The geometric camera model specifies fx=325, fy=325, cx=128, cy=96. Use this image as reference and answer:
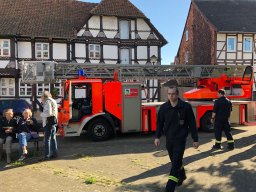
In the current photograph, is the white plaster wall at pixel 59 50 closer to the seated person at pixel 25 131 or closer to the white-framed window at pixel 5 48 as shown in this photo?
the white-framed window at pixel 5 48

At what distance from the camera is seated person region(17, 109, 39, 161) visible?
8164 millimetres

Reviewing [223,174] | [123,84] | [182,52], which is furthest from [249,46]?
[223,174]

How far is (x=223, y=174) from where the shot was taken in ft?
22.5

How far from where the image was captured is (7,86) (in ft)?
82.8

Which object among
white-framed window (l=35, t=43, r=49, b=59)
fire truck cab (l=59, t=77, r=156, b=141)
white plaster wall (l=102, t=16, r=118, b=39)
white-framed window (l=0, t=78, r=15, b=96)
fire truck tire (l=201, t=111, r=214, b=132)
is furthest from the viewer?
white plaster wall (l=102, t=16, r=118, b=39)

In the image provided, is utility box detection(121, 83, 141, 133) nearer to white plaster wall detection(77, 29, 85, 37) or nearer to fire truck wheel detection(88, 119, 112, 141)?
fire truck wheel detection(88, 119, 112, 141)

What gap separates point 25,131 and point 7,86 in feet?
59.5

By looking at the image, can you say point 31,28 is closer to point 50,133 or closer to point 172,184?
point 50,133

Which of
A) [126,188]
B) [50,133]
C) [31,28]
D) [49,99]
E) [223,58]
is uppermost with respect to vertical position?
[31,28]

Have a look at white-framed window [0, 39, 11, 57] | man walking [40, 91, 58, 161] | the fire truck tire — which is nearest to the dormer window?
white-framed window [0, 39, 11, 57]

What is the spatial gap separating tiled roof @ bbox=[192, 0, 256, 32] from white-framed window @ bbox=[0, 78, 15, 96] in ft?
60.3

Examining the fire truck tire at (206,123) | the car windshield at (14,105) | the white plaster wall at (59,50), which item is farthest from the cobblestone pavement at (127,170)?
the white plaster wall at (59,50)

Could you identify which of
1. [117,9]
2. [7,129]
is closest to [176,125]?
[7,129]

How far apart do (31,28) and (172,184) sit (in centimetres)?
2270
